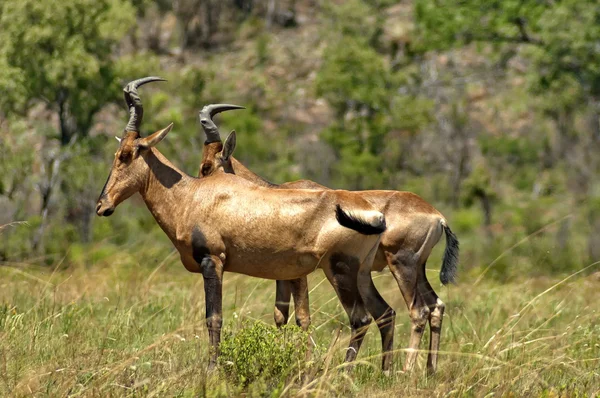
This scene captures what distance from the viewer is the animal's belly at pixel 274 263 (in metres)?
7.79

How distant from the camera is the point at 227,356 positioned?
710cm

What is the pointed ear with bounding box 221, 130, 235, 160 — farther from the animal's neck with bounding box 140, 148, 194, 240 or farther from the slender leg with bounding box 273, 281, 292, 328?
the slender leg with bounding box 273, 281, 292, 328

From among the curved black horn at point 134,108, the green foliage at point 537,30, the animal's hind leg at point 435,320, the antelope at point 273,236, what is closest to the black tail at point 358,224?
the antelope at point 273,236

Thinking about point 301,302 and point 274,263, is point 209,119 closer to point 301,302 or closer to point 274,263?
point 301,302

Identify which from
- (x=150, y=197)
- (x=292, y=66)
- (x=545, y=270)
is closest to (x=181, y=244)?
(x=150, y=197)

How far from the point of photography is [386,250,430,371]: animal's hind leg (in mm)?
8539

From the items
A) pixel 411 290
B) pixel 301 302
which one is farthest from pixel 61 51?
pixel 411 290

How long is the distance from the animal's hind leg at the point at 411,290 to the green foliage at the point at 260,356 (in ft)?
5.42

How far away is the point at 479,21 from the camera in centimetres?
2645

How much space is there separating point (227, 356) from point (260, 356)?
11.5 inches

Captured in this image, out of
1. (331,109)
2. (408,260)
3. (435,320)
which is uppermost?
(408,260)

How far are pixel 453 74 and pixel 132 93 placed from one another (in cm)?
4940

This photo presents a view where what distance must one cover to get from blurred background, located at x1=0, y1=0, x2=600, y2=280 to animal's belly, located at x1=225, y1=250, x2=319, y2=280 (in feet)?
5.64

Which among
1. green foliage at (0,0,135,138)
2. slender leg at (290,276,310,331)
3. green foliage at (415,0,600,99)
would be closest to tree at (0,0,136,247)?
green foliage at (0,0,135,138)
